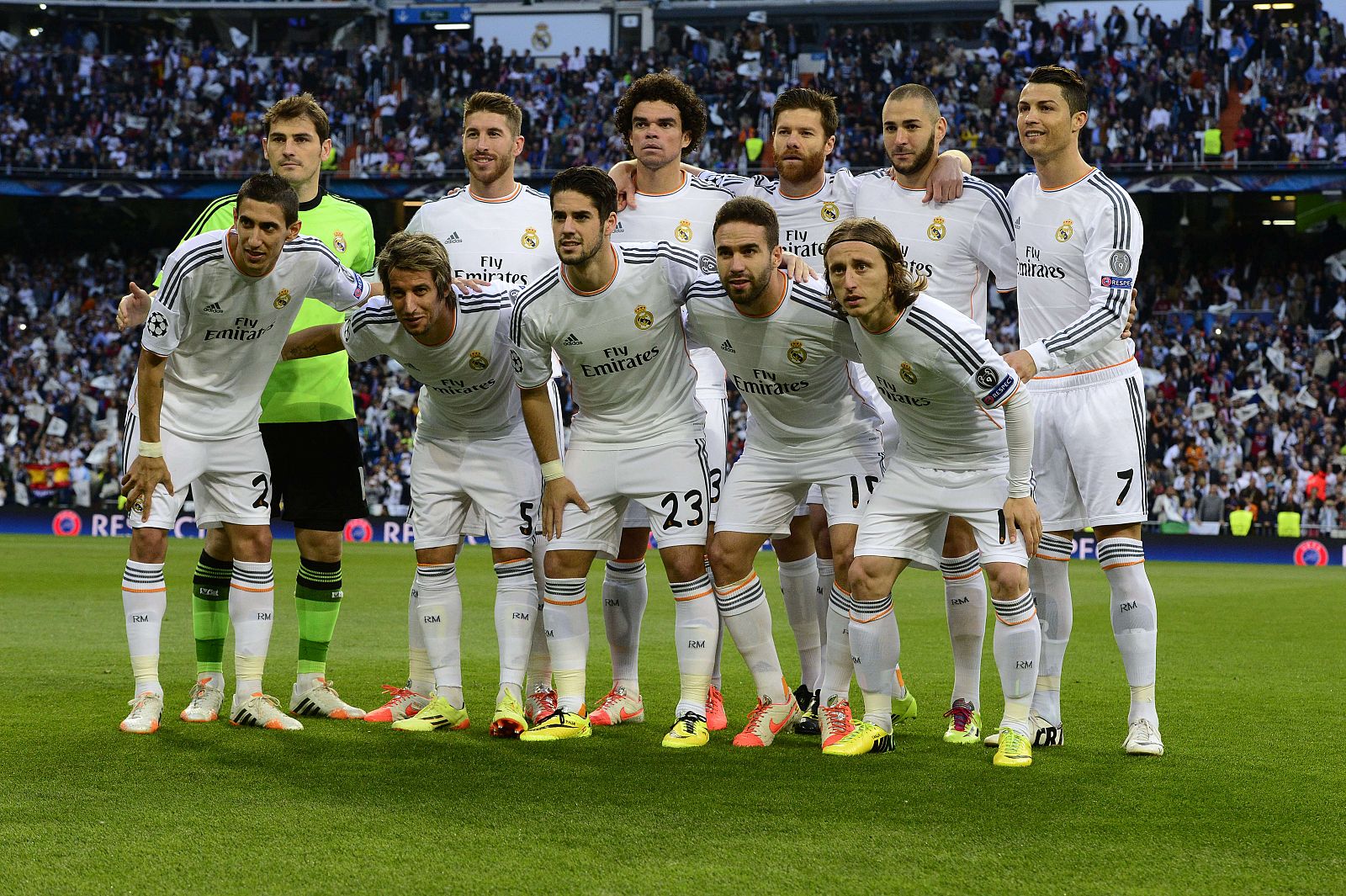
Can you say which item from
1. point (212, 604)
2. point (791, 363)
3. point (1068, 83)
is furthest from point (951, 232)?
point (212, 604)

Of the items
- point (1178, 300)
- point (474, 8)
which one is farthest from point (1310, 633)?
point (474, 8)

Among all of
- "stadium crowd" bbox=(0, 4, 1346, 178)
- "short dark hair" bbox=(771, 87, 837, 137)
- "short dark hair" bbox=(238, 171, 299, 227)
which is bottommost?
"short dark hair" bbox=(238, 171, 299, 227)

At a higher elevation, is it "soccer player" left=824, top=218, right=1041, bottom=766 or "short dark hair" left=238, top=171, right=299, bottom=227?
"short dark hair" left=238, top=171, right=299, bottom=227

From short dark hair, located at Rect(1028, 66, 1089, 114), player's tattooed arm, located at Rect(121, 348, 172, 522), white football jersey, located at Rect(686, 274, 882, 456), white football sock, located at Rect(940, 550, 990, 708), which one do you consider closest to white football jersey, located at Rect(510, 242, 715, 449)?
white football jersey, located at Rect(686, 274, 882, 456)

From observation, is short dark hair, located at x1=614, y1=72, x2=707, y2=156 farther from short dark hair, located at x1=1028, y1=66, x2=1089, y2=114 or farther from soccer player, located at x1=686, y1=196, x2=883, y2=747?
short dark hair, located at x1=1028, y1=66, x2=1089, y2=114

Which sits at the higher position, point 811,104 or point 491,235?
point 811,104

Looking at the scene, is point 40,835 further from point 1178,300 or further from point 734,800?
point 1178,300

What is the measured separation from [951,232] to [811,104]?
0.88 m

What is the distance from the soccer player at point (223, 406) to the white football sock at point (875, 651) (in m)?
2.49

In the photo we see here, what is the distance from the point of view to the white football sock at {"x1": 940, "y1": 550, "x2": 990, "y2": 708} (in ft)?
19.6

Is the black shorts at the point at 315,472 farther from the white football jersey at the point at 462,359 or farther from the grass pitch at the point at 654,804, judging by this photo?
the grass pitch at the point at 654,804

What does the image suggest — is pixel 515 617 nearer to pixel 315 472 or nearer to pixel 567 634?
pixel 567 634

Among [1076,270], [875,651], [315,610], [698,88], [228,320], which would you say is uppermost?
[698,88]

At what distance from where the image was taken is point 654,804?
450 cm
